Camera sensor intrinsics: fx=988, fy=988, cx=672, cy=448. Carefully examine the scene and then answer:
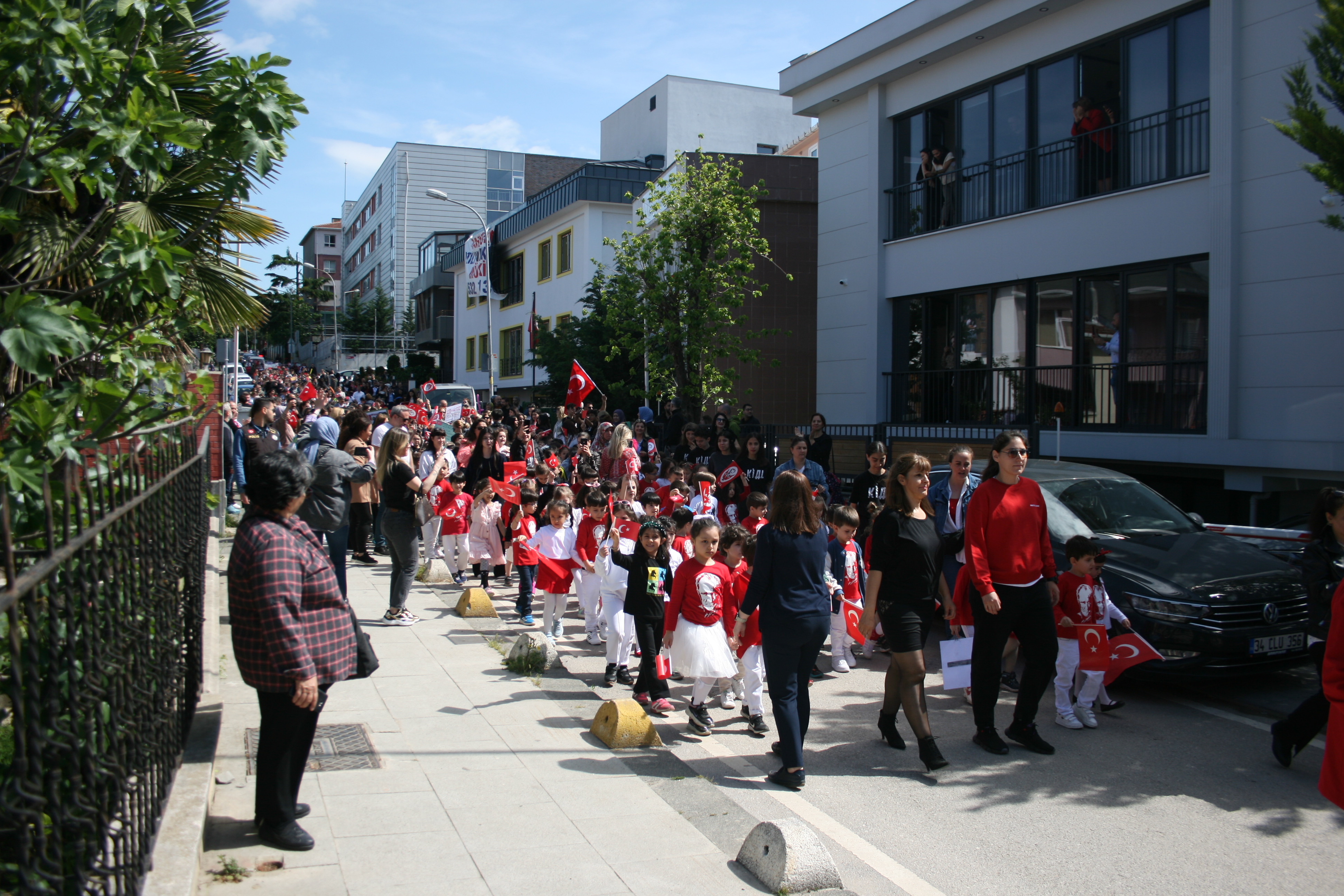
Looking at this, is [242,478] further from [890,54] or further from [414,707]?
[890,54]

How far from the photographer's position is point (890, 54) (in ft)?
59.0

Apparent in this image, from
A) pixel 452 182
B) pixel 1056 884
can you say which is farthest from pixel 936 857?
pixel 452 182

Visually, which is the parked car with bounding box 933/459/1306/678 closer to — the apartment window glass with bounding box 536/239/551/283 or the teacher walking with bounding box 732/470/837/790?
the teacher walking with bounding box 732/470/837/790

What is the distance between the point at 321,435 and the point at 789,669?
274 inches

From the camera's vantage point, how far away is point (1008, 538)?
240 inches

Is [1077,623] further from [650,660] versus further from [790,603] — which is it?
[650,660]

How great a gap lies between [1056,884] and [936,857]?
54cm

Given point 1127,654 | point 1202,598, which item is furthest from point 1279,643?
point 1127,654

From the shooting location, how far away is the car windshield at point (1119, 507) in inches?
325

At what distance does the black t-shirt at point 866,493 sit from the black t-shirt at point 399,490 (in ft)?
14.7

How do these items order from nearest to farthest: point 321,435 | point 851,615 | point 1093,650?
1. point 1093,650
2. point 851,615
3. point 321,435

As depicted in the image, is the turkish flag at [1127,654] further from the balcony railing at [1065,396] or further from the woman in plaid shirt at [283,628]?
the balcony railing at [1065,396]

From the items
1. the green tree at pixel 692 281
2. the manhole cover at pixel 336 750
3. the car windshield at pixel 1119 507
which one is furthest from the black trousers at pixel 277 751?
the green tree at pixel 692 281

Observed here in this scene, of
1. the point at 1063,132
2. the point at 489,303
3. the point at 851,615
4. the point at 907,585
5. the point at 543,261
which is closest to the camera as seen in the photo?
the point at 907,585
